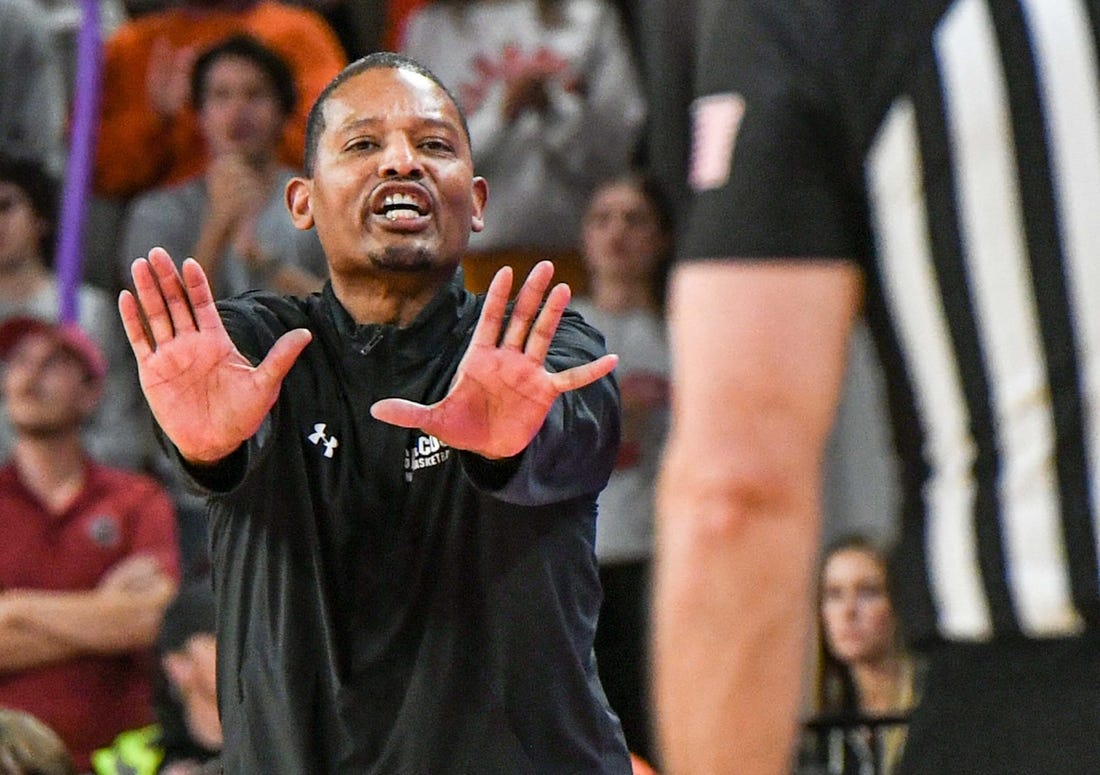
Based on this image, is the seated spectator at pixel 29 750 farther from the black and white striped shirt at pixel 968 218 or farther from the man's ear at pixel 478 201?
the black and white striped shirt at pixel 968 218

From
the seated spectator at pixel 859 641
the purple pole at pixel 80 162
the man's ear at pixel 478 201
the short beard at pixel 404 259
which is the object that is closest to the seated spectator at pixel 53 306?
the purple pole at pixel 80 162

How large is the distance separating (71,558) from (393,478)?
350cm

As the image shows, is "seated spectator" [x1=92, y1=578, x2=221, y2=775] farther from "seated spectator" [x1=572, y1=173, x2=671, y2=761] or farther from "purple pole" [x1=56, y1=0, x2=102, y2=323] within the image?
"purple pole" [x1=56, y1=0, x2=102, y2=323]

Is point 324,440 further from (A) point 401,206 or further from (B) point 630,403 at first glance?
(B) point 630,403

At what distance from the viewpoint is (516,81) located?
6.30m

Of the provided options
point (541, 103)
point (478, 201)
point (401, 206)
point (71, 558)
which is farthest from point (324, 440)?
point (541, 103)

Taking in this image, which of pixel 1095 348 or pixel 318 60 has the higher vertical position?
pixel 318 60

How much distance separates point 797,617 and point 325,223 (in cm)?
105

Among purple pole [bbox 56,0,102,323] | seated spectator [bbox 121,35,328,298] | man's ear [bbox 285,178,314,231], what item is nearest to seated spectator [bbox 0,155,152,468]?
purple pole [bbox 56,0,102,323]

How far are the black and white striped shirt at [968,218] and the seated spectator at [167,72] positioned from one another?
4.65m

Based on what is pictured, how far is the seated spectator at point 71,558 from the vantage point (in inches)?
219

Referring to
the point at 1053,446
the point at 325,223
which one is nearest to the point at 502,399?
the point at 325,223

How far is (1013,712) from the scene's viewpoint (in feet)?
6.43

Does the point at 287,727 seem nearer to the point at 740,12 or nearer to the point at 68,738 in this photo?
the point at 740,12
